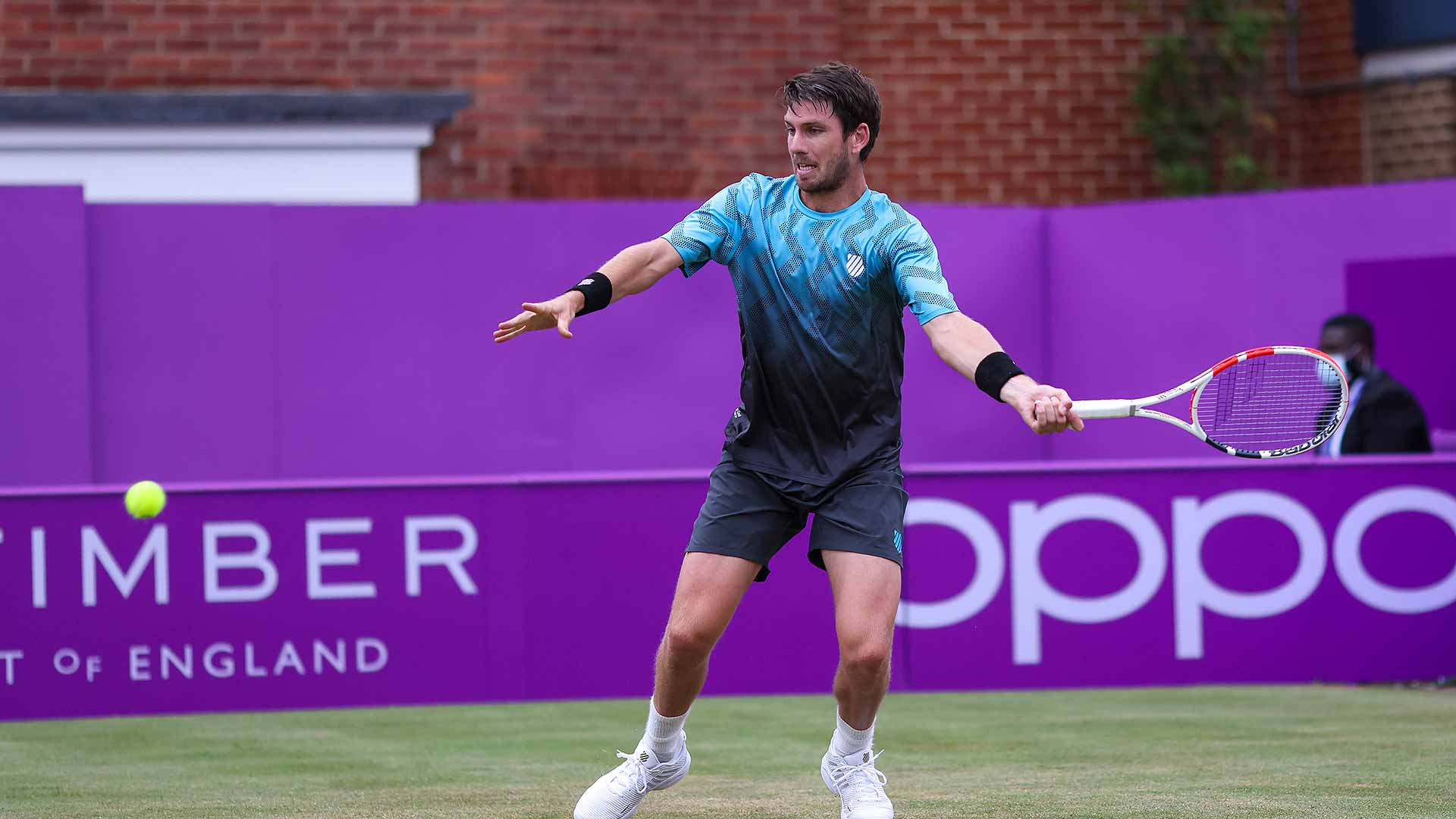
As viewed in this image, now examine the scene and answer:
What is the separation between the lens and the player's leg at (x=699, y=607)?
5.29 m

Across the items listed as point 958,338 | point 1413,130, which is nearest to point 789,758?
point 958,338

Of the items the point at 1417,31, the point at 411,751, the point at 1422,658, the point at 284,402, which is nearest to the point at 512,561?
the point at 411,751

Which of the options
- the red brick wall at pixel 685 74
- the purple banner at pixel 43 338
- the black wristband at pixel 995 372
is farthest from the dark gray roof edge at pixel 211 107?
the black wristband at pixel 995 372

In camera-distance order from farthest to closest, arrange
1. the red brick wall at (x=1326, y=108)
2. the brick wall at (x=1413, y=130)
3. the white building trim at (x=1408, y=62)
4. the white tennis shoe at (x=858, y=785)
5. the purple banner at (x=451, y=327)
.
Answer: the red brick wall at (x=1326, y=108)
the brick wall at (x=1413, y=130)
the white building trim at (x=1408, y=62)
the purple banner at (x=451, y=327)
the white tennis shoe at (x=858, y=785)

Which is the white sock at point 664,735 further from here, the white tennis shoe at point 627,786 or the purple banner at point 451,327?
the purple banner at point 451,327

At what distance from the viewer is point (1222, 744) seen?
751 centimetres

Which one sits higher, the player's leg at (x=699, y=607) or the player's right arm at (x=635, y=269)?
the player's right arm at (x=635, y=269)

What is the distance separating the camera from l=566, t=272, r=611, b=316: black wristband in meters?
5.22

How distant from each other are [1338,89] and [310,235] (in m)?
7.74

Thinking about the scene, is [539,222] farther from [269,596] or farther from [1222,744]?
[1222,744]

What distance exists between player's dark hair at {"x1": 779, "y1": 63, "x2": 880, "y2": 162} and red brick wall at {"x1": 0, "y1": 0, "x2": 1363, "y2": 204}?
780 centimetres

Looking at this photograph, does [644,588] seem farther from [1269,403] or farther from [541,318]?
[541,318]

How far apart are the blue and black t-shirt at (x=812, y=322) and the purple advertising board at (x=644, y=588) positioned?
11.9 ft

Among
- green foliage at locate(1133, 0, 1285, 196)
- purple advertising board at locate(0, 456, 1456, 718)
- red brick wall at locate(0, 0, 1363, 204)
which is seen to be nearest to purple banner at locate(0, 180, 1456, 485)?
red brick wall at locate(0, 0, 1363, 204)
